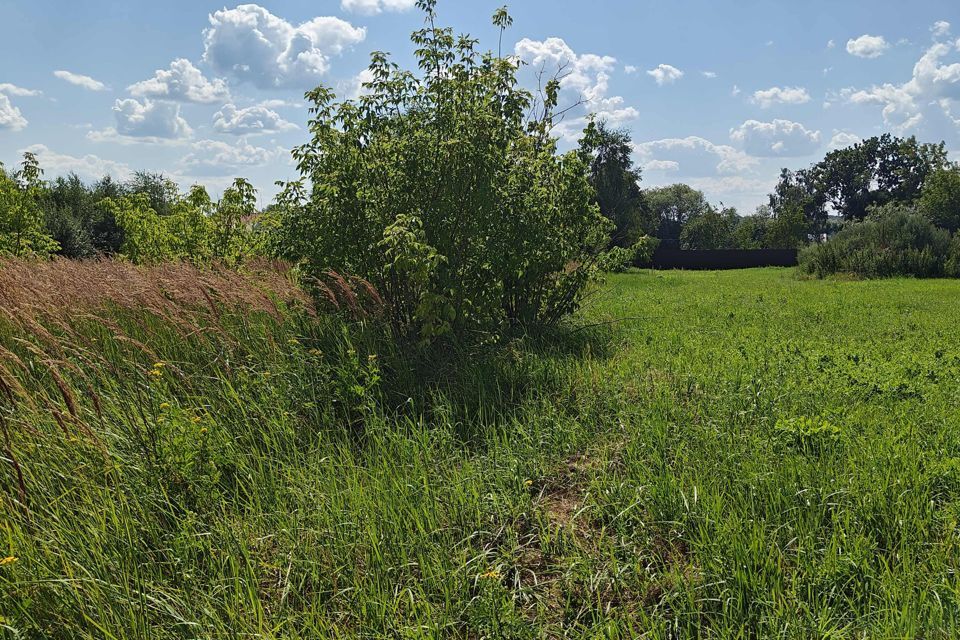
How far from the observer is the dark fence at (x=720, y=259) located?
129ft

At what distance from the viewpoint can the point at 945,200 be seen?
139ft

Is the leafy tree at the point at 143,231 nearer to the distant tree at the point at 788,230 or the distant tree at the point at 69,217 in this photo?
the distant tree at the point at 69,217

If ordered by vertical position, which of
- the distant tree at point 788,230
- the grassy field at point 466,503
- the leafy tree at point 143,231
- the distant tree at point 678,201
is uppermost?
the distant tree at point 678,201

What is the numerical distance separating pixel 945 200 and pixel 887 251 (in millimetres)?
27078

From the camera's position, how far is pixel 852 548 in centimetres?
281

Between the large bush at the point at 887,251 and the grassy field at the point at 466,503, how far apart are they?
20181 mm

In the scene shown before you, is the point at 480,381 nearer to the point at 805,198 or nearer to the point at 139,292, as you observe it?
the point at 139,292

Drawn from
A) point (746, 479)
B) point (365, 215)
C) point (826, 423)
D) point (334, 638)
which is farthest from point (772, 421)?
point (365, 215)

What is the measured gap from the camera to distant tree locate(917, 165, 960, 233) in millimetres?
42250

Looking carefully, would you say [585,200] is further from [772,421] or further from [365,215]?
[772,421]

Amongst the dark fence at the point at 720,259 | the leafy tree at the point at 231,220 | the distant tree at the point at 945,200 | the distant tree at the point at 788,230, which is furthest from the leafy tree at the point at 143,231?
the distant tree at the point at 788,230

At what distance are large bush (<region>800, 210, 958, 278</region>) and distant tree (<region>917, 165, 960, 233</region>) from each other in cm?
2331

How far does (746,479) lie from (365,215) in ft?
13.6

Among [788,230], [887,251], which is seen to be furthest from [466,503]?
[788,230]
